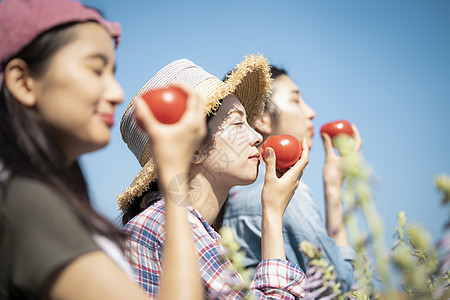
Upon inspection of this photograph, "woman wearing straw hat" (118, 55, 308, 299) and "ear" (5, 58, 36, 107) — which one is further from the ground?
"ear" (5, 58, 36, 107)

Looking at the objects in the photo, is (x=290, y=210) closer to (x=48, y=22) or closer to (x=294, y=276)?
(x=294, y=276)

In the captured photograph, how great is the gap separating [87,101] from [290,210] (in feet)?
7.67

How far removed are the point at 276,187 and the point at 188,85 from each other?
66 centimetres

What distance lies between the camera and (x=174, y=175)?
3.21 feet

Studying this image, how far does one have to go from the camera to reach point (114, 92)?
1104mm

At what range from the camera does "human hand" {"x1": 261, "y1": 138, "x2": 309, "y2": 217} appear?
218 cm

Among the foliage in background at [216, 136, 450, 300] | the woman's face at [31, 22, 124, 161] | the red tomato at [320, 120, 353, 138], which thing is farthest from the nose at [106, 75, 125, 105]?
the red tomato at [320, 120, 353, 138]

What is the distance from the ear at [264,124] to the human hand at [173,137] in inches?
101

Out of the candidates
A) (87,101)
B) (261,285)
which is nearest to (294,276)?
(261,285)

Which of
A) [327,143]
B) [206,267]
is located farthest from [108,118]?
[327,143]

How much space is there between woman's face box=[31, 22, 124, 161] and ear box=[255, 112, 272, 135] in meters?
Result: 2.52

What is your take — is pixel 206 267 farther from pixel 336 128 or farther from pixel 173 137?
pixel 336 128

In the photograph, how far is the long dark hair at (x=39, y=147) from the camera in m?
0.99

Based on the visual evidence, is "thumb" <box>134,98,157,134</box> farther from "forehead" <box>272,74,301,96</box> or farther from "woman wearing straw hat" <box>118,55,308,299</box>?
"forehead" <box>272,74,301,96</box>
